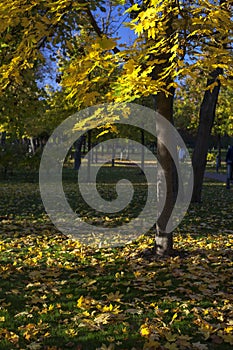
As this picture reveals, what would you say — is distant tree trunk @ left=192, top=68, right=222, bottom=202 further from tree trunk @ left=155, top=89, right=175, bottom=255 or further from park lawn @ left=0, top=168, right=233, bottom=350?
tree trunk @ left=155, top=89, right=175, bottom=255

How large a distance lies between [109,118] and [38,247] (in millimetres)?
3034

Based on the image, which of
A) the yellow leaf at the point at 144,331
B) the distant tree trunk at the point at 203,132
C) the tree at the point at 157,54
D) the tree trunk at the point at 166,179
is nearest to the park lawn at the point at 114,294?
the yellow leaf at the point at 144,331

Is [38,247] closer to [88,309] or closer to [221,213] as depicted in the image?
[88,309]

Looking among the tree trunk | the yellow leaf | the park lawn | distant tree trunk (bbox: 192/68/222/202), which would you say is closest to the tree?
the tree trunk

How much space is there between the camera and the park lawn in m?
3.84

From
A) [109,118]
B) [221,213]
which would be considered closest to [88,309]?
[109,118]

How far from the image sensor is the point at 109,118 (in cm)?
555

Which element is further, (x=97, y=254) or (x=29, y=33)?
(x=97, y=254)

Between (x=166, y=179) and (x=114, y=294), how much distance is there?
2.21 metres

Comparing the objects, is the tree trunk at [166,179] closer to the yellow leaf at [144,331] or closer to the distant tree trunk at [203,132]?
the yellow leaf at [144,331]

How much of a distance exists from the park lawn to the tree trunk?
25 cm

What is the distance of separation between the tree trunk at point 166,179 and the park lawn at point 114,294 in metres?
0.25

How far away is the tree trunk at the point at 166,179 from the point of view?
6.57 meters

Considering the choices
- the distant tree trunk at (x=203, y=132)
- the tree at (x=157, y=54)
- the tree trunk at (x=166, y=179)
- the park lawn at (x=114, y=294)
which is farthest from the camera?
the distant tree trunk at (x=203, y=132)
